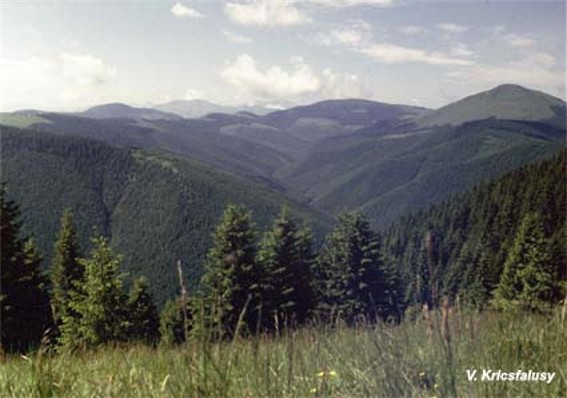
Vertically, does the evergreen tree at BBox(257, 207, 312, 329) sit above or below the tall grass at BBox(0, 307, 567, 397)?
below

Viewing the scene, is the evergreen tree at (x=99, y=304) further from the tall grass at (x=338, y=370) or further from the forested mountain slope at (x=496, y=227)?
the tall grass at (x=338, y=370)

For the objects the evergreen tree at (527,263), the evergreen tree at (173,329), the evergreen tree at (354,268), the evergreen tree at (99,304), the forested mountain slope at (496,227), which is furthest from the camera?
the evergreen tree at (354,268)

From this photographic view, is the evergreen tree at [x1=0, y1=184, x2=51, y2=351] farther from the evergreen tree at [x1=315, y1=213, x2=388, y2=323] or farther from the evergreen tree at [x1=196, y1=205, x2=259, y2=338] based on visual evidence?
the evergreen tree at [x1=315, y1=213, x2=388, y2=323]

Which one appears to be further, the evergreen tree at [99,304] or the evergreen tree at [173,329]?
the evergreen tree at [99,304]

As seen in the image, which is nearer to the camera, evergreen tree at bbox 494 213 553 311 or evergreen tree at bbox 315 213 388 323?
evergreen tree at bbox 494 213 553 311

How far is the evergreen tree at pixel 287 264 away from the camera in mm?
29108

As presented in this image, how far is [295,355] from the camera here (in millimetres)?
3994

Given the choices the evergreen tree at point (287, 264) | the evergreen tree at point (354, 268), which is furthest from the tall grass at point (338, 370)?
the evergreen tree at point (354, 268)

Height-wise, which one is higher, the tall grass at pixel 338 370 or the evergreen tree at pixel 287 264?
the tall grass at pixel 338 370

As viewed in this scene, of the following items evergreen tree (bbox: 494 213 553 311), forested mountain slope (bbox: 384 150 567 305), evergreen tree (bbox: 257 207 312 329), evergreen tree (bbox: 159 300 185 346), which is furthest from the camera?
forested mountain slope (bbox: 384 150 567 305)

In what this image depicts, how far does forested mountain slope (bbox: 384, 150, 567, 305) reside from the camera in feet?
97.9

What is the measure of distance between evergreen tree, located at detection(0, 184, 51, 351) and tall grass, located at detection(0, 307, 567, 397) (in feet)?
64.2

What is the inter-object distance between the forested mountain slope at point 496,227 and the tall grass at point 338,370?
20929mm

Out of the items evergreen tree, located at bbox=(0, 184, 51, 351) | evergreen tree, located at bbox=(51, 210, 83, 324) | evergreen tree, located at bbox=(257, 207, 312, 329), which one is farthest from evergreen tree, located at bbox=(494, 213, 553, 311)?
evergreen tree, located at bbox=(51, 210, 83, 324)
